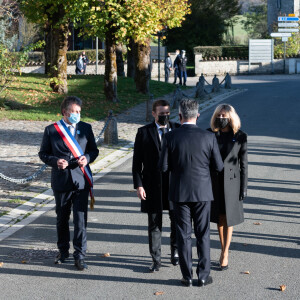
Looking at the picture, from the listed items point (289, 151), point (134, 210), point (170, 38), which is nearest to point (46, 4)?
point (289, 151)

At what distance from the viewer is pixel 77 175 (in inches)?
278

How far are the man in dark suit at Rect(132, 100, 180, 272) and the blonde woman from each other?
18.0 inches

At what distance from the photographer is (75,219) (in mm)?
7074

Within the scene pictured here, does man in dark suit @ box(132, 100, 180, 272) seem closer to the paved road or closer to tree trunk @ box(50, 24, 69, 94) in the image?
the paved road

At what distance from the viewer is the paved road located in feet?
20.7

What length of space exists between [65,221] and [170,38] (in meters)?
52.2

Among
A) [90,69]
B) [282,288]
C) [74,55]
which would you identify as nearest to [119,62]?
[90,69]

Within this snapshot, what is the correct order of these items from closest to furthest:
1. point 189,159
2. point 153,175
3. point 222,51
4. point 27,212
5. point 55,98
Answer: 1. point 189,159
2. point 153,175
3. point 27,212
4. point 55,98
5. point 222,51

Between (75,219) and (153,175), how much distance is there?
94 centimetres

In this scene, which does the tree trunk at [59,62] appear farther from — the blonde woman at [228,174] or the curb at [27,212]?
the blonde woman at [228,174]

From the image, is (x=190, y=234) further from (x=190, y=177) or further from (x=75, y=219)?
(x=75, y=219)

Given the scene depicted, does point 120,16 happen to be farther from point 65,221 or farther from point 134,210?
point 65,221

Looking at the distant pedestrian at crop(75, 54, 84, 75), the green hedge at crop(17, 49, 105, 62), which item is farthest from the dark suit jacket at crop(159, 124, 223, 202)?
the green hedge at crop(17, 49, 105, 62)

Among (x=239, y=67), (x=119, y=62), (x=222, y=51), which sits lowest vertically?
(x=239, y=67)
